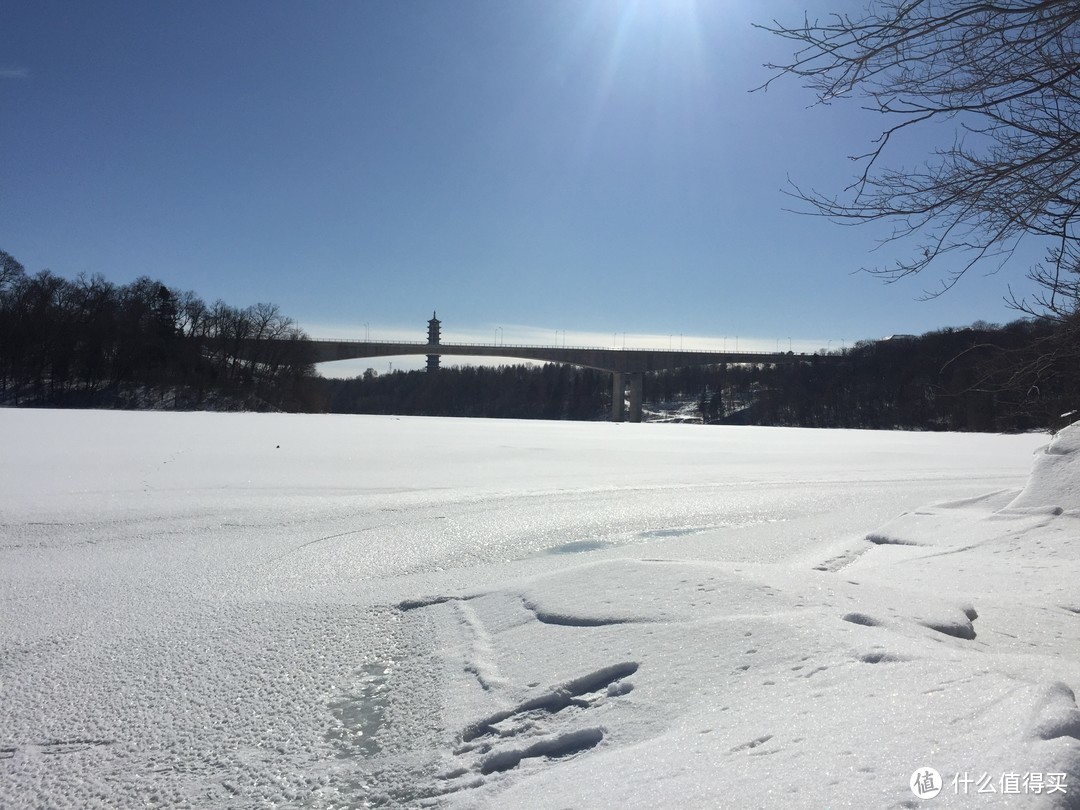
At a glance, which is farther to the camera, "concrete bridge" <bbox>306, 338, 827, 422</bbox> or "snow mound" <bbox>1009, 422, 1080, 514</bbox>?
"concrete bridge" <bbox>306, 338, 827, 422</bbox>

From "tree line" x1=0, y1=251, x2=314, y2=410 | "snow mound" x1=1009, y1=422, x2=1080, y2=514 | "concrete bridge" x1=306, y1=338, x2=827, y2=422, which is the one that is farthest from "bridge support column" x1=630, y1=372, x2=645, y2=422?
"snow mound" x1=1009, y1=422, x2=1080, y2=514

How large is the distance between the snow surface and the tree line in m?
45.7

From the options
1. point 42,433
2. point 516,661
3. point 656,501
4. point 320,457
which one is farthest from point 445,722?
point 42,433

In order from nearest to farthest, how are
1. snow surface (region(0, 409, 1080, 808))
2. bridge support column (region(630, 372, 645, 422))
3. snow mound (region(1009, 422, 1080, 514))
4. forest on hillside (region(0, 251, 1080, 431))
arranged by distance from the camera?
snow surface (region(0, 409, 1080, 808)) → snow mound (region(1009, 422, 1080, 514)) → forest on hillside (region(0, 251, 1080, 431)) → bridge support column (region(630, 372, 645, 422))

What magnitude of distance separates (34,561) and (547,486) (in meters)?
5.79

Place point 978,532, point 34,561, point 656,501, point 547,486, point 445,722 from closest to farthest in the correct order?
point 445,722 → point 34,561 → point 978,532 → point 656,501 → point 547,486

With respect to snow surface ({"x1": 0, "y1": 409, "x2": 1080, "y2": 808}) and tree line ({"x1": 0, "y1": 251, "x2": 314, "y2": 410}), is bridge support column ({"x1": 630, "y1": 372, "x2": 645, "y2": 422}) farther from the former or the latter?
snow surface ({"x1": 0, "y1": 409, "x2": 1080, "y2": 808})

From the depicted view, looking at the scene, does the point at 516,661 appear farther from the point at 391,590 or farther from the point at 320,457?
the point at 320,457

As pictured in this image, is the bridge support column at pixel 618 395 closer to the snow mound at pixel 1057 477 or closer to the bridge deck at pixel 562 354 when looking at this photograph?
the bridge deck at pixel 562 354

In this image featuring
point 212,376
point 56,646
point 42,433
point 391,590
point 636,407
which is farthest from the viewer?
point 636,407

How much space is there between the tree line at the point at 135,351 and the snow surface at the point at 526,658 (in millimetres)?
45669

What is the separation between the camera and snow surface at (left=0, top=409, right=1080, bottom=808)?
6.21 ft

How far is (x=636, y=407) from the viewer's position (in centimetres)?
5344

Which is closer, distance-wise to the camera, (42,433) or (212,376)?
(42,433)
